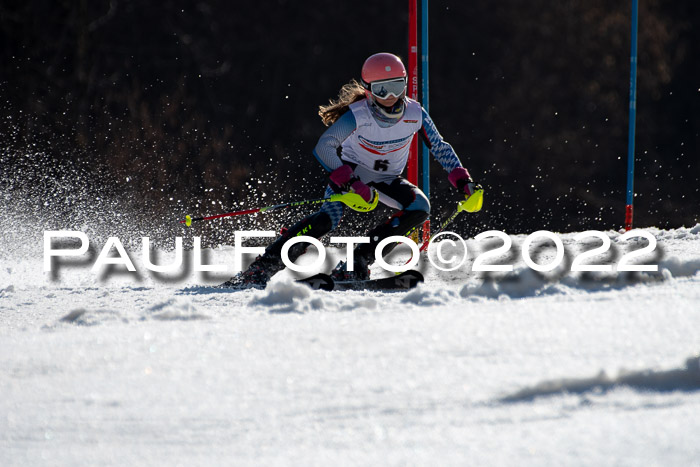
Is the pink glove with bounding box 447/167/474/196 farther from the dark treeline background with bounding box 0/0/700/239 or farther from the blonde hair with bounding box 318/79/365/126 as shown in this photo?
the dark treeline background with bounding box 0/0/700/239

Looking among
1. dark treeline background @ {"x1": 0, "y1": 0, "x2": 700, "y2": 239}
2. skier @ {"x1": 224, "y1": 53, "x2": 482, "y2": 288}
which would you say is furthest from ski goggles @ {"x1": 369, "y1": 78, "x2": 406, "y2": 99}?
dark treeline background @ {"x1": 0, "y1": 0, "x2": 700, "y2": 239}

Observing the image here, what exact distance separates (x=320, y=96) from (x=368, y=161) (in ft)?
35.4

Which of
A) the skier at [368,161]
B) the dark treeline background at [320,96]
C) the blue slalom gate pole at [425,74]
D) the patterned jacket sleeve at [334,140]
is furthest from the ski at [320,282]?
the dark treeline background at [320,96]

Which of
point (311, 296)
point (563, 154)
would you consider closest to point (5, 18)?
point (563, 154)

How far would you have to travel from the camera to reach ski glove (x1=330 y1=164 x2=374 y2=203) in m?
4.56

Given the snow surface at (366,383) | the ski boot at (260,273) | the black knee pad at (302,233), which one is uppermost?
the black knee pad at (302,233)

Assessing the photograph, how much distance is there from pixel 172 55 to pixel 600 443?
1427 cm

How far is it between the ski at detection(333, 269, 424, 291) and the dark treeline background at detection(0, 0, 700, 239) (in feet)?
29.3

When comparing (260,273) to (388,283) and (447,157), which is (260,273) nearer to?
(388,283)

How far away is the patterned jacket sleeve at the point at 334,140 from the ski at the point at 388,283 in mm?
674

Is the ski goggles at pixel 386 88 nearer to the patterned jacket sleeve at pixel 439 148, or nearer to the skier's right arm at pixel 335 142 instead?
the skier's right arm at pixel 335 142

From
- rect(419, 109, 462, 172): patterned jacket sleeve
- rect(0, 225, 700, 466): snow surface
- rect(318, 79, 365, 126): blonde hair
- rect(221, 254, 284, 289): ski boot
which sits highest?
rect(318, 79, 365, 126): blonde hair

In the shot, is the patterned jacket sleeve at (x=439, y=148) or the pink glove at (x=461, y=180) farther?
the patterned jacket sleeve at (x=439, y=148)

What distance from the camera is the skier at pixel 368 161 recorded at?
15.4 ft
